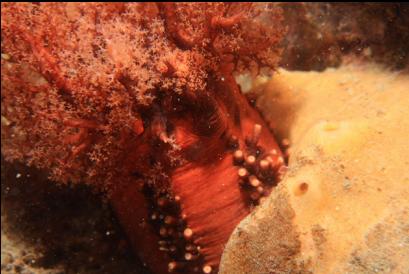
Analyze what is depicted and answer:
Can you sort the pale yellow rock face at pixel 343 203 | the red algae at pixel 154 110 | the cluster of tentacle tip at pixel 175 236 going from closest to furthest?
the pale yellow rock face at pixel 343 203 < the red algae at pixel 154 110 < the cluster of tentacle tip at pixel 175 236

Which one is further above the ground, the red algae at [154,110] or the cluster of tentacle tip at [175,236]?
the red algae at [154,110]

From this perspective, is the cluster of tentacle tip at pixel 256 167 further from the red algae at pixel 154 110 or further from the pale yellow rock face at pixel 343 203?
the pale yellow rock face at pixel 343 203

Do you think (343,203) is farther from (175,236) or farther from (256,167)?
(175,236)

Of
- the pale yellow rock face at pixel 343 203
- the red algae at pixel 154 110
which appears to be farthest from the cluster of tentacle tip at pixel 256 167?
the pale yellow rock face at pixel 343 203

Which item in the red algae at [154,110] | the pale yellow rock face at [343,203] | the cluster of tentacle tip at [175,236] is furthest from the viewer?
the cluster of tentacle tip at [175,236]

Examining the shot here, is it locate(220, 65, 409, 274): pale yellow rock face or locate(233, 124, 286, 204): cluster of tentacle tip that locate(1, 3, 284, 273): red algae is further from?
locate(220, 65, 409, 274): pale yellow rock face

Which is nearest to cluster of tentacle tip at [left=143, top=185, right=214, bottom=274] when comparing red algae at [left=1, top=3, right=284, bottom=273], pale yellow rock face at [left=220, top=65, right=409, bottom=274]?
red algae at [left=1, top=3, right=284, bottom=273]

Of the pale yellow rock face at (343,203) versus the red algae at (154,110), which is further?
the red algae at (154,110)
